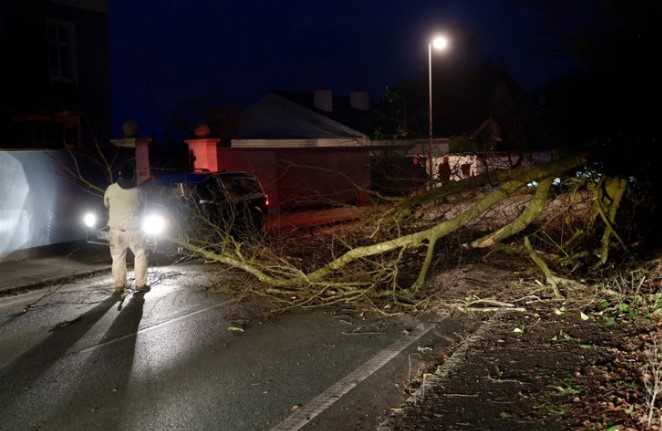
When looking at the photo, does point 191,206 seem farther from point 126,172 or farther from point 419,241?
point 419,241

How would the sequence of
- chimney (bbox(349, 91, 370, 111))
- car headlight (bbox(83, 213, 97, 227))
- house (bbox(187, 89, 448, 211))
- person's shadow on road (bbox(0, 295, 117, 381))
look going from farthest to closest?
chimney (bbox(349, 91, 370, 111))
house (bbox(187, 89, 448, 211))
car headlight (bbox(83, 213, 97, 227))
person's shadow on road (bbox(0, 295, 117, 381))

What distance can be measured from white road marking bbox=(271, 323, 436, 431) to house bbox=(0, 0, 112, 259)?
869 centimetres

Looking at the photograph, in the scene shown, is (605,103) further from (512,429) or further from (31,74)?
(31,74)

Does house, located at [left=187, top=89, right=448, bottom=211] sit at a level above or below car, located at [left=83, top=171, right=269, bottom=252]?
above

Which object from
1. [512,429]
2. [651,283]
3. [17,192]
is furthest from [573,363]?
[17,192]

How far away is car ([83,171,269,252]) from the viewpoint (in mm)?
10688

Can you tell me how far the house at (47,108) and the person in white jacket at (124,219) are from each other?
4.51 meters

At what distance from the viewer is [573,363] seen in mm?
5293

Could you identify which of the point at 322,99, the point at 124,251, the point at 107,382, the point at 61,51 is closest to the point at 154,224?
the point at 124,251

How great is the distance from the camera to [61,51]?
19.8 metres

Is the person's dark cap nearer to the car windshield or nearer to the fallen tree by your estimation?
the fallen tree

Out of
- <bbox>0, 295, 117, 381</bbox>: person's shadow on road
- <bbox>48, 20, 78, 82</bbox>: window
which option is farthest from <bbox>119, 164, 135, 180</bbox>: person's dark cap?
<bbox>48, 20, 78, 82</bbox>: window

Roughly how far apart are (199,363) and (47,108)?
14.3 metres

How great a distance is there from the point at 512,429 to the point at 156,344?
3.70 meters
